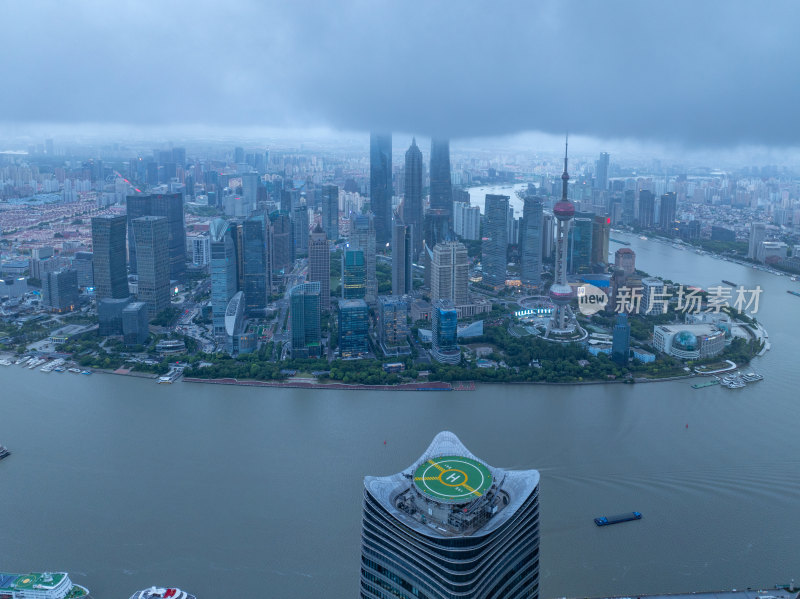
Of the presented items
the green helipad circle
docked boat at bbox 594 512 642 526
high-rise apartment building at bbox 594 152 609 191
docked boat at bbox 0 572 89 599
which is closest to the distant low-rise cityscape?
docked boat at bbox 594 512 642 526

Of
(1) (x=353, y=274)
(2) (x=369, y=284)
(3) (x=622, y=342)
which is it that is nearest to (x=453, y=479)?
(3) (x=622, y=342)

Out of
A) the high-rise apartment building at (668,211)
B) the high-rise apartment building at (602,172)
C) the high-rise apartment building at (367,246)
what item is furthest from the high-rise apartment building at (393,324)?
the high-rise apartment building at (602,172)

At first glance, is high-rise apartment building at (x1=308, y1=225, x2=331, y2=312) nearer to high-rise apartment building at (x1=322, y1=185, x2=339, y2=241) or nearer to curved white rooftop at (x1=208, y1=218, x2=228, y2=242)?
curved white rooftop at (x1=208, y1=218, x2=228, y2=242)

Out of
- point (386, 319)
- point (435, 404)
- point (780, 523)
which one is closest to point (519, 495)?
point (780, 523)

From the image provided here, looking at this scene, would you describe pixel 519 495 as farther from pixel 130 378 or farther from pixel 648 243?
pixel 648 243

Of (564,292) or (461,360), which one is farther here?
(564,292)

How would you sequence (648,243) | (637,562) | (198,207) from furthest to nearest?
(198,207) → (648,243) → (637,562)
